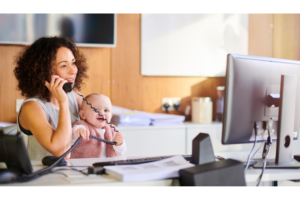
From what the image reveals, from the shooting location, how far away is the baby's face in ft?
5.48

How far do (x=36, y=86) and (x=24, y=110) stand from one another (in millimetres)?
158

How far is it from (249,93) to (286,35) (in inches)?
93.7

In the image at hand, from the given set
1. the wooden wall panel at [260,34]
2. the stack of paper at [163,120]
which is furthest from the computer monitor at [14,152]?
the wooden wall panel at [260,34]

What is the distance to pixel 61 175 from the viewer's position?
102cm

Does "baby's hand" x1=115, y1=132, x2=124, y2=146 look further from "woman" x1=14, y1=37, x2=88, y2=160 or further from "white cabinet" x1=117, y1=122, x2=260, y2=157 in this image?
"white cabinet" x1=117, y1=122, x2=260, y2=157

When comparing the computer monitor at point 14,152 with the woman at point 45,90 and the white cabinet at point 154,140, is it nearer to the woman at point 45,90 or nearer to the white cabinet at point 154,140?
the woman at point 45,90

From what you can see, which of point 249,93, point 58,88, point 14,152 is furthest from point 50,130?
point 249,93

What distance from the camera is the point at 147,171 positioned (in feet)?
3.17

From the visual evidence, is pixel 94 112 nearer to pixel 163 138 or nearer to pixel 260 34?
pixel 163 138

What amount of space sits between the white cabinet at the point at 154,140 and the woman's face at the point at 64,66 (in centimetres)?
95

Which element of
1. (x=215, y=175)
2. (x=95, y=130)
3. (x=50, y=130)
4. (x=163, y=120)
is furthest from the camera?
(x=163, y=120)

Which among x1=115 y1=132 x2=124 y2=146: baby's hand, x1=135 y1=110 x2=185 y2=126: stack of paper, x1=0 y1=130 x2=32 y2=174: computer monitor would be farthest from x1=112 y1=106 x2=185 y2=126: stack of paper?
x1=0 y1=130 x2=32 y2=174: computer monitor

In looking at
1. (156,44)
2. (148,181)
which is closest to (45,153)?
(148,181)
